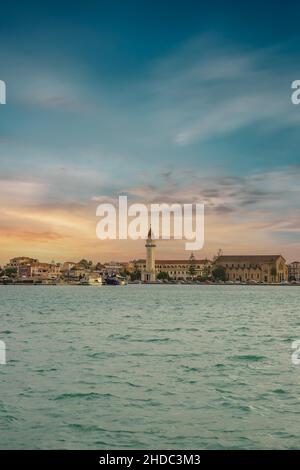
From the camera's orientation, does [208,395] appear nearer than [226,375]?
Yes

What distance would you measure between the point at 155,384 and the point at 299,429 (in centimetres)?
470

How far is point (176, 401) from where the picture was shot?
1235 centimetres

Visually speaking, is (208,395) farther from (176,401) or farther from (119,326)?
(119,326)

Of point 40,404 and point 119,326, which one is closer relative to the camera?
point 40,404

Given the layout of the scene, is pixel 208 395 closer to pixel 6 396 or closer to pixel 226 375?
pixel 226 375

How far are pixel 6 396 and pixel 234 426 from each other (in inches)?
196

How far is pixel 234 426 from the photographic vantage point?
10.4 meters
